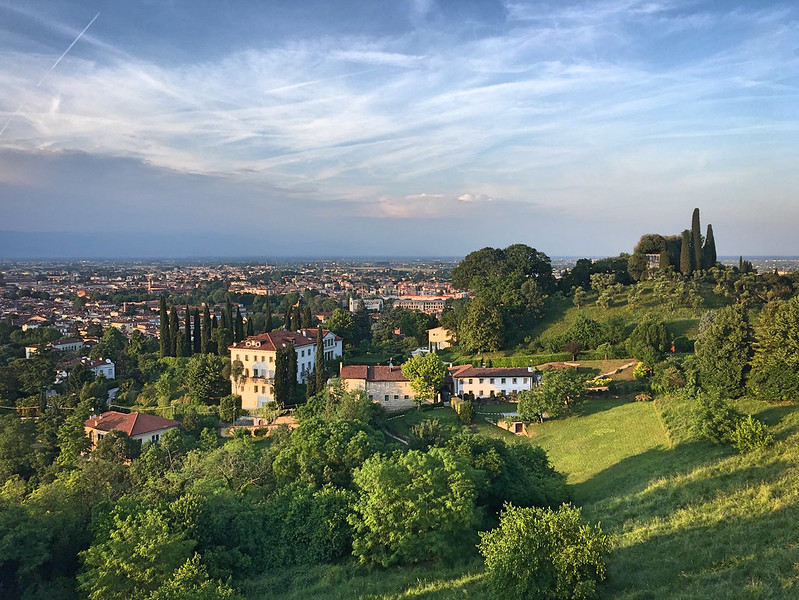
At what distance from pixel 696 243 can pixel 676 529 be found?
1799 inches

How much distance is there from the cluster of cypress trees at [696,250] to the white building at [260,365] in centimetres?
3563

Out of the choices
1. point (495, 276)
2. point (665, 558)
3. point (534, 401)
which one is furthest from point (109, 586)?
point (495, 276)

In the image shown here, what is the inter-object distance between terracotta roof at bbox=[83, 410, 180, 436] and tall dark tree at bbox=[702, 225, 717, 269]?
49.1 metres

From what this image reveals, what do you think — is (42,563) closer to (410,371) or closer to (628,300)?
(410,371)

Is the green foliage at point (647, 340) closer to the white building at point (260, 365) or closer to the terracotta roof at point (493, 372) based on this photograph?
the terracotta roof at point (493, 372)

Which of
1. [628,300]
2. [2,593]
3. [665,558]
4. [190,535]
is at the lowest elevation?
[2,593]

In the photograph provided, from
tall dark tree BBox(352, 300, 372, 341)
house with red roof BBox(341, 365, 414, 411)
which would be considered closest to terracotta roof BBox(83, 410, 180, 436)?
house with red roof BBox(341, 365, 414, 411)

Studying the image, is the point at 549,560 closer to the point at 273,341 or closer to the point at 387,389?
the point at 387,389

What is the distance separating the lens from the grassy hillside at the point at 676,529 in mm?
12078

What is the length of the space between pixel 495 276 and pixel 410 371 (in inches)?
802

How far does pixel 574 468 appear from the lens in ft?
80.0

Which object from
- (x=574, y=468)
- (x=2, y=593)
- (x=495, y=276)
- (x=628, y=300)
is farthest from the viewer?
(x=495, y=276)

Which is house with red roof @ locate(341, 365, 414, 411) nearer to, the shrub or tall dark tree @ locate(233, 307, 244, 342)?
the shrub

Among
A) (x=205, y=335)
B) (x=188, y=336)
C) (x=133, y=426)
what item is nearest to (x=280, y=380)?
(x=133, y=426)
